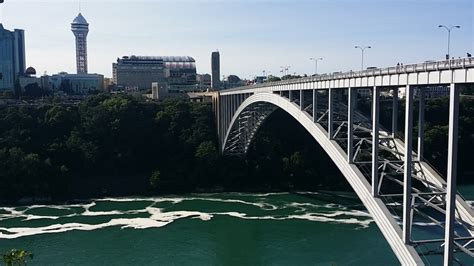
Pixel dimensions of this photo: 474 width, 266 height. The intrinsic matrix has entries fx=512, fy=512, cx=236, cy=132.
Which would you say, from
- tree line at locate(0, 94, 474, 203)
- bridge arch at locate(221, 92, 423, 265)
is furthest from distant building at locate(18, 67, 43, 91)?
bridge arch at locate(221, 92, 423, 265)

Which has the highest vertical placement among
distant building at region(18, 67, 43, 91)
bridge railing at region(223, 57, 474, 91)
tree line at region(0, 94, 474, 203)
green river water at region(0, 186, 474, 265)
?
distant building at region(18, 67, 43, 91)

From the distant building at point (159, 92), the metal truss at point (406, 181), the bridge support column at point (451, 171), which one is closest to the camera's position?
the bridge support column at point (451, 171)

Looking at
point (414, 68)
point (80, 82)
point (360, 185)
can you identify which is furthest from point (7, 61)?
point (414, 68)

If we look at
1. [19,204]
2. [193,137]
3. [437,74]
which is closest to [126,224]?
[19,204]

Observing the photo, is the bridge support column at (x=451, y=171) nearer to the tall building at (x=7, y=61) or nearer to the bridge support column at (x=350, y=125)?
the bridge support column at (x=350, y=125)

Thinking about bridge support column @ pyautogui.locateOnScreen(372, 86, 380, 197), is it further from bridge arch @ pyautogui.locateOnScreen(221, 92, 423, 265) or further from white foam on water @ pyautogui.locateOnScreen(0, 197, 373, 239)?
white foam on water @ pyautogui.locateOnScreen(0, 197, 373, 239)

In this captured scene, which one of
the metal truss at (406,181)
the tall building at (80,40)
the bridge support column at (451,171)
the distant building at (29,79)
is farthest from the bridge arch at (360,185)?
the tall building at (80,40)

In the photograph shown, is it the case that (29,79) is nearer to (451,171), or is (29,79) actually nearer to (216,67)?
(216,67)

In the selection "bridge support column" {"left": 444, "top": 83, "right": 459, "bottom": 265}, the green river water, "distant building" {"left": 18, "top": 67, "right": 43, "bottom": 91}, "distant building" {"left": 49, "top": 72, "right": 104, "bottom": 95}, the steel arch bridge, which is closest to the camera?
"bridge support column" {"left": 444, "top": 83, "right": 459, "bottom": 265}
